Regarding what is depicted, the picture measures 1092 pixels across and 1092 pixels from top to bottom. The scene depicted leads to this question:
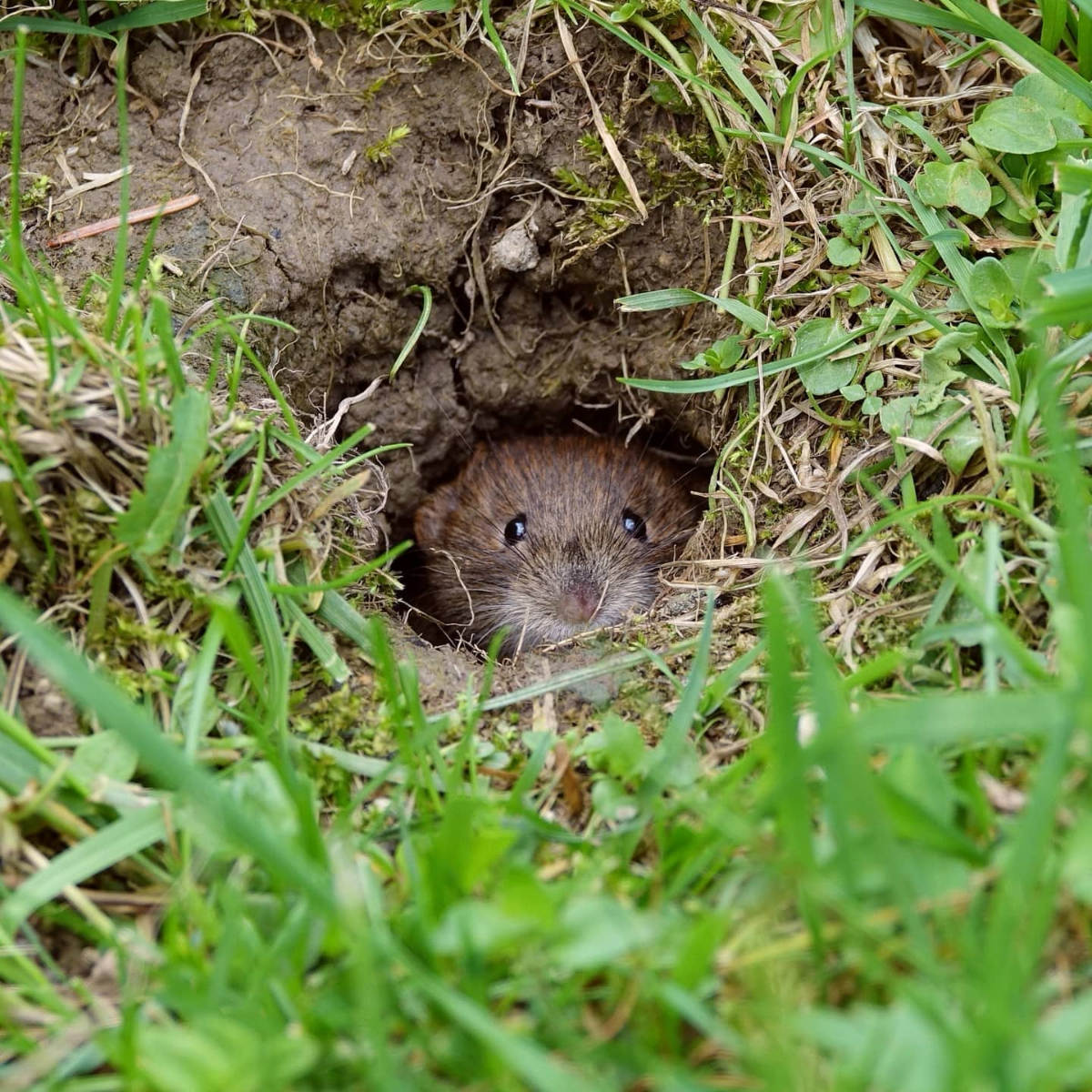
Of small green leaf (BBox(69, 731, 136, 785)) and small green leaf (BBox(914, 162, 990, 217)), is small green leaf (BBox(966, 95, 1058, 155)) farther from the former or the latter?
small green leaf (BBox(69, 731, 136, 785))

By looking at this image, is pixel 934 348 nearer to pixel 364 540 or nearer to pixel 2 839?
pixel 364 540

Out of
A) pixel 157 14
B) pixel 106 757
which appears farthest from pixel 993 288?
pixel 157 14

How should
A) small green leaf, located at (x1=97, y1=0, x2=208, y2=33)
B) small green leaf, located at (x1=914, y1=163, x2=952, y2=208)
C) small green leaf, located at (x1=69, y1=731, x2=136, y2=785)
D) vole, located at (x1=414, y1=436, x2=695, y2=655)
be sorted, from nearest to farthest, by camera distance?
small green leaf, located at (x1=69, y1=731, x2=136, y2=785)
small green leaf, located at (x1=914, y1=163, x2=952, y2=208)
small green leaf, located at (x1=97, y1=0, x2=208, y2=33)
vole, located at (x1=414, y1=436, x2=695, y2=655)

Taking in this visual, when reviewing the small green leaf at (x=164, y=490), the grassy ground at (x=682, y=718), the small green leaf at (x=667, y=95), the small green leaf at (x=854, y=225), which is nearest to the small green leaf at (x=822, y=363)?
the grassy ground at (x=682, y=718)

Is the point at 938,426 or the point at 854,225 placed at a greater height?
the point at 854,225

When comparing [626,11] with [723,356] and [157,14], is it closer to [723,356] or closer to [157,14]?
[723,356]

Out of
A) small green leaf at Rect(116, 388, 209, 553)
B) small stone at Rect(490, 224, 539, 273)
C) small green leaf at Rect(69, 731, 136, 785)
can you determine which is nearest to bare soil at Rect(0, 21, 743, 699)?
small stone at Rect(490, 224, 539, 273)

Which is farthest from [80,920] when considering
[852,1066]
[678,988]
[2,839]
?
[852,1066]
